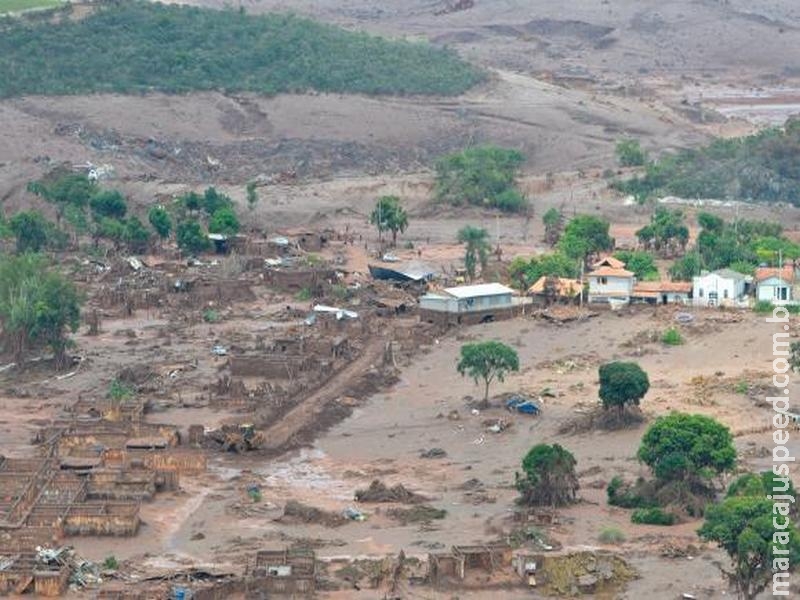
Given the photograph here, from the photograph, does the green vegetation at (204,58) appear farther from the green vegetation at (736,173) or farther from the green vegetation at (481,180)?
the green vegetation at (736,173)

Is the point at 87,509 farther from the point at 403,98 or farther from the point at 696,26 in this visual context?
the point at 696,26

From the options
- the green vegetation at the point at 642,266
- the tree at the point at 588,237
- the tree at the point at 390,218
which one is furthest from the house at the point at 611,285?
the tree at the point at 390,218

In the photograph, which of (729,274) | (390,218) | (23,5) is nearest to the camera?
(729,274)

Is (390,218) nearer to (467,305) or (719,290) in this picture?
(467,305)

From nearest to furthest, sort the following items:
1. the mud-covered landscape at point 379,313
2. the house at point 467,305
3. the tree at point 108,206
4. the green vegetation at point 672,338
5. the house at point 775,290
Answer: the mud-covered landscape at point 379,313 < the green vegetation at point 672,338 < the house at point 467,305 < the house at point 775,290 < the tree at point 108,206

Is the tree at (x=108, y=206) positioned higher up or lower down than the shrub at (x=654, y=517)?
higher up

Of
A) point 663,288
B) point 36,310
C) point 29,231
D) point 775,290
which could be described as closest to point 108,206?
point 29,231

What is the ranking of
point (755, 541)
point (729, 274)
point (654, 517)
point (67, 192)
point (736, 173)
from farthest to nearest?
point (736, 173), point (67, 192), point (729, 274), point (654, 517), point (755, 541)
